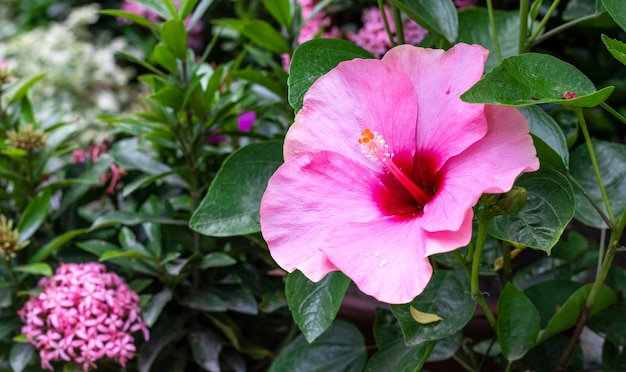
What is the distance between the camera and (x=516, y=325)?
57 centimetres

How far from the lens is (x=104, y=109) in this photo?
1739 mm

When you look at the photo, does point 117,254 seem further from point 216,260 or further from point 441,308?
point 441,308

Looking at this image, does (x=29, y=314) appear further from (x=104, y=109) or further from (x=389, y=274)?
(x=104, y=109)

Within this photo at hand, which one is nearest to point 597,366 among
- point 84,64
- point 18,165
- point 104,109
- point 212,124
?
point 212,124

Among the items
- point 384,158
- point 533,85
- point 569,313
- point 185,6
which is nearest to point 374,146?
point 384,158

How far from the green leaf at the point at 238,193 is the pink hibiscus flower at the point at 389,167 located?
0.12 meters

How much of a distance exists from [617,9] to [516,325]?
258mm

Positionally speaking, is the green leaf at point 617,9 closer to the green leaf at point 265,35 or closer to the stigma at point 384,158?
the stigma at point 384,158

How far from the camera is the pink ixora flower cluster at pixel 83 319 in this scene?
2.31 feet

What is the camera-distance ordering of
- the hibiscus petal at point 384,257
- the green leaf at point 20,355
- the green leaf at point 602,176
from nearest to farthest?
the hibiscus petal at point 384,257 < the green leaf at point 602,176 < the green leaf at point 20,355

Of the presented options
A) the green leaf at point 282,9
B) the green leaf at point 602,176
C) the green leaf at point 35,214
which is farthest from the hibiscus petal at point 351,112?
the green leaf at point 35,214

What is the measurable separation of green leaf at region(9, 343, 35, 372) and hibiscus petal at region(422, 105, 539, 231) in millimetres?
497

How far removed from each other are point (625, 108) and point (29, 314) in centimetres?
92

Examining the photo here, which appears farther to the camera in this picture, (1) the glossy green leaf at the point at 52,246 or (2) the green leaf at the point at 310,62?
(1) the glossy green leaf at the point at 52,246
